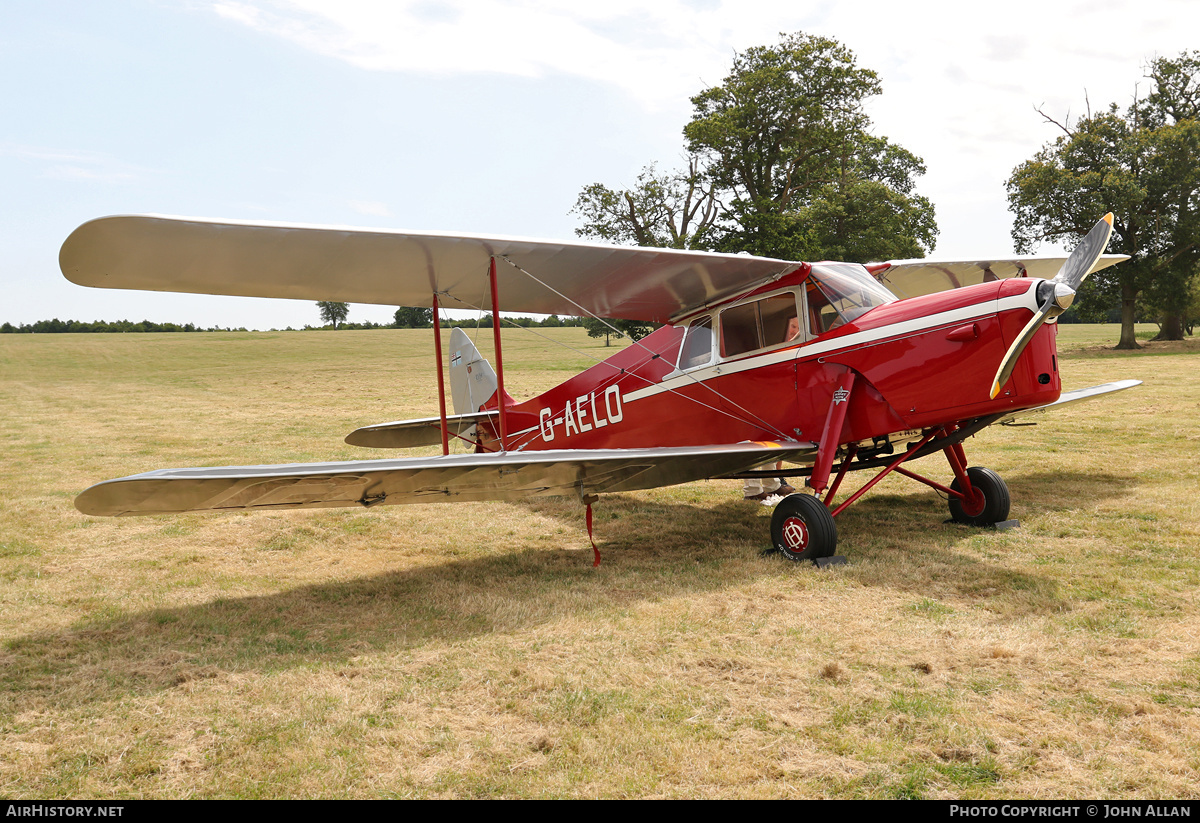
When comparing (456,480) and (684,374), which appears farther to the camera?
(684,374)

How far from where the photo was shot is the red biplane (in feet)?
16.2

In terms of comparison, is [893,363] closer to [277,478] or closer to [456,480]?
[456,480]

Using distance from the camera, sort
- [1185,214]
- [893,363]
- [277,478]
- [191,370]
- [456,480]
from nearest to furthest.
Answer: [277,478] → [456,480] → [893,363] → [1185,214] → [191,370]

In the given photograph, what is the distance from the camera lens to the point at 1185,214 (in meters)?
34.1

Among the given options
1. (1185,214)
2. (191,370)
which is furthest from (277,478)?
(1185,214)

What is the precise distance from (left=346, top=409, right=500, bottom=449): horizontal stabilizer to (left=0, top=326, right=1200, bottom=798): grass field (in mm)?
1132

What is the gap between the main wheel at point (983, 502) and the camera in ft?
22.1

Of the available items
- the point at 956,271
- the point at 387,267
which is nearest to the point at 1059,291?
the point at 956,271

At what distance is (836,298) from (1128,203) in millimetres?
35727

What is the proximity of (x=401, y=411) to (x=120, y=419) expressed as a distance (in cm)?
650

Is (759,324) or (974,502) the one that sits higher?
(759,324)

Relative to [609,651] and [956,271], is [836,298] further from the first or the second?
[609,651]

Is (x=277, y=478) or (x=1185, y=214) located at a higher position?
(x=1185, y=214)

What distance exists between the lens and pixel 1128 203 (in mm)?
33625
